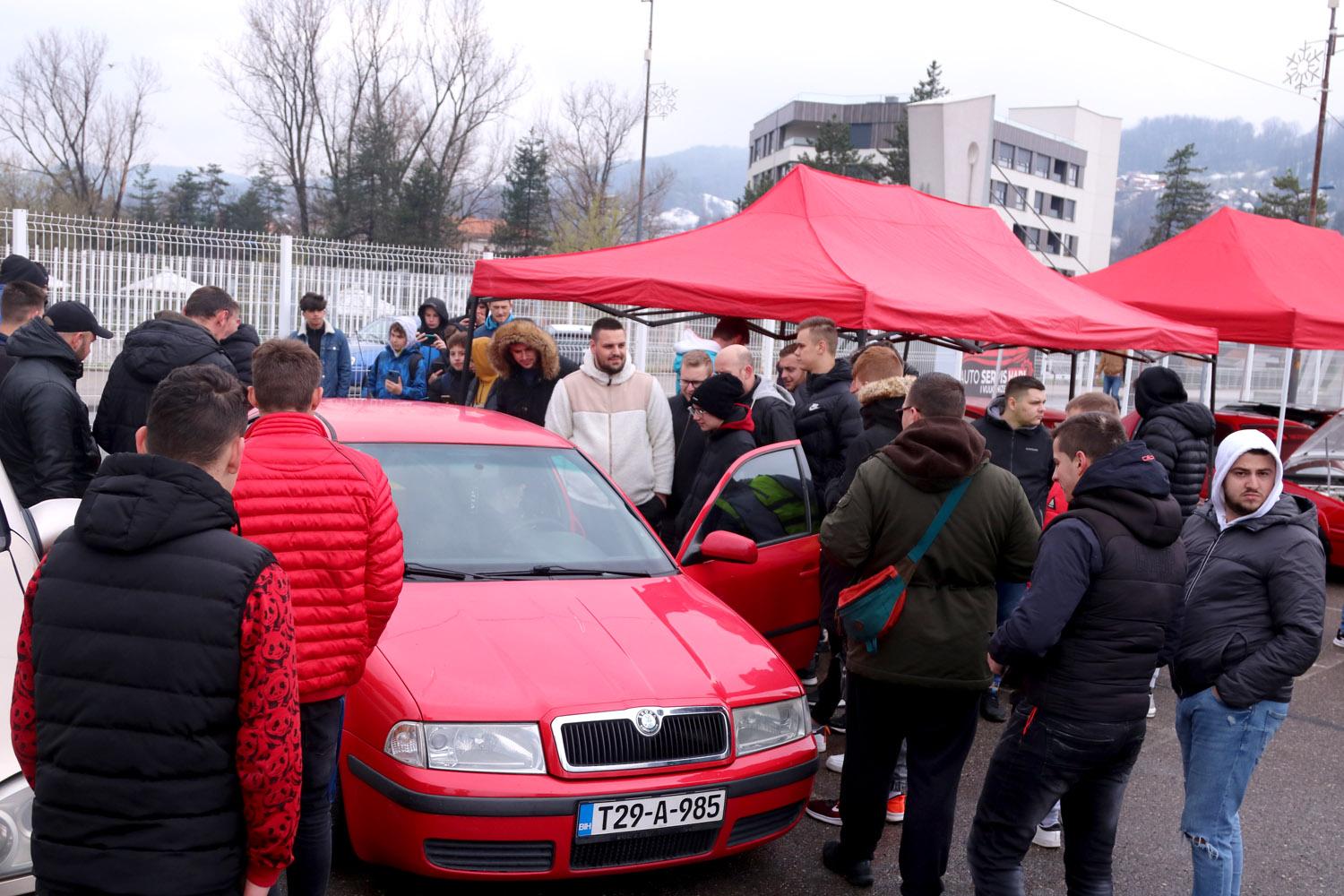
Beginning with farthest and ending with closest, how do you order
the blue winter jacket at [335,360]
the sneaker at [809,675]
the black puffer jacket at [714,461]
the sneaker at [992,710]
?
the blue winter jacket at [335,360] → the sneaker at [992,710] → the sneaker at [809,675] → the black puffer jacket at [714,461]

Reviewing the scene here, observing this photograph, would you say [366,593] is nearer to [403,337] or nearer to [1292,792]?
[1292,792]

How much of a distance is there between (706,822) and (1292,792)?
128 inches

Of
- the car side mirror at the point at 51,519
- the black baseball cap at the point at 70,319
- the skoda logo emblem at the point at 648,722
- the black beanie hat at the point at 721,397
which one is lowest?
the skoda logo emblem at the point at 648,722

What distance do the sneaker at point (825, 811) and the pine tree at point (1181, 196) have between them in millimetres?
81404

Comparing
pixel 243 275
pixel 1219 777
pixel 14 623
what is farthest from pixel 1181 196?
pixel 14 623

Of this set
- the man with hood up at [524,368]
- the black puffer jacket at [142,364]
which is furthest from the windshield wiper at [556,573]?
the man with hood up at [524,368]

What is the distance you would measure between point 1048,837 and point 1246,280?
7.92 meters

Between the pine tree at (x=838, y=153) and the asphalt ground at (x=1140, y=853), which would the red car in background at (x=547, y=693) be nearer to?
the asphalt ground at (x=1140, y=853)

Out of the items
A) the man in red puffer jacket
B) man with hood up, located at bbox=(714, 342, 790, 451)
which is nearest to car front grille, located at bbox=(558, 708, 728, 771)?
the man in red puffer jacket

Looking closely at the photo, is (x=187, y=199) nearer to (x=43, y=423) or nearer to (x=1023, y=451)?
(x=43, y=423)

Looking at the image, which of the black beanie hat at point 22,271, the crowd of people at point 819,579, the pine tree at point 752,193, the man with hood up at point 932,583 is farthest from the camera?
the pine tree at point 752,193

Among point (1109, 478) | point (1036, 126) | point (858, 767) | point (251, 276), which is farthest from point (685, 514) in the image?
point (1036, 126)

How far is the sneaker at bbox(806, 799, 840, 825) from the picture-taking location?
4.48 metres

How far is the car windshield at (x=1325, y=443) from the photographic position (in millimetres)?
10211
